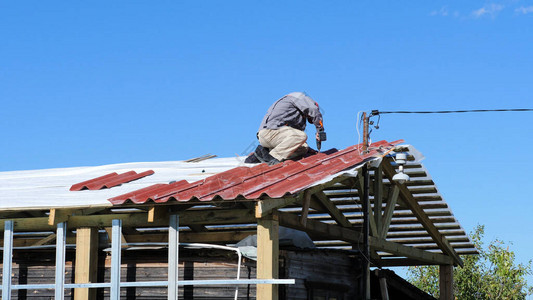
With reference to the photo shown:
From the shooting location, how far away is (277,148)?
1432 cm

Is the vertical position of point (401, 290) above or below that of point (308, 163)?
below

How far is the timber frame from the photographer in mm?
11414

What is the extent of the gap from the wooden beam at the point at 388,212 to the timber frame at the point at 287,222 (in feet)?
0.06

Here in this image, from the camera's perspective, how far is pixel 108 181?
45.5 ft

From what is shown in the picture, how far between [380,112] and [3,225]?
637 cm

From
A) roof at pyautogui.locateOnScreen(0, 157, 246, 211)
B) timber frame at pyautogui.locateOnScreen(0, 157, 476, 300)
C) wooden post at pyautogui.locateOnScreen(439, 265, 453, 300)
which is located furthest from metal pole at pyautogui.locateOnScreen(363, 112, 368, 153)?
wooden post at pyautogui.locateOnScreen(439, 265, 453, 300)

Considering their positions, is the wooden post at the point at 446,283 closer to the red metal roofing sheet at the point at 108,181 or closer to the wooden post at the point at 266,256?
the red metal roofing sheet at the point at 108,181

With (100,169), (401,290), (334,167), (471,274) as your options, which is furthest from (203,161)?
(471,274)

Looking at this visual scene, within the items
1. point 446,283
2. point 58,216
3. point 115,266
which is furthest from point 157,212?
point 446,283

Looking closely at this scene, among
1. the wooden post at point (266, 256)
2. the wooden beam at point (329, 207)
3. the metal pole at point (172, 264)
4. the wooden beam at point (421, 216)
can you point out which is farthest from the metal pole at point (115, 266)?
the wooden beam at point (421, 216)

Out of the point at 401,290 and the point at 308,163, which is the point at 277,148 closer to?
the point at 308,163

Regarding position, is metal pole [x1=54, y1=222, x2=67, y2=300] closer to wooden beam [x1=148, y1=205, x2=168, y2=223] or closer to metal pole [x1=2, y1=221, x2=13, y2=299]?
metal pole [x1=2, y1=221, x2=13, y2=299]

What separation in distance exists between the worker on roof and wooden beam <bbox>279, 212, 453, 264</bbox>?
149cm

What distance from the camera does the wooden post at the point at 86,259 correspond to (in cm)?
1214
